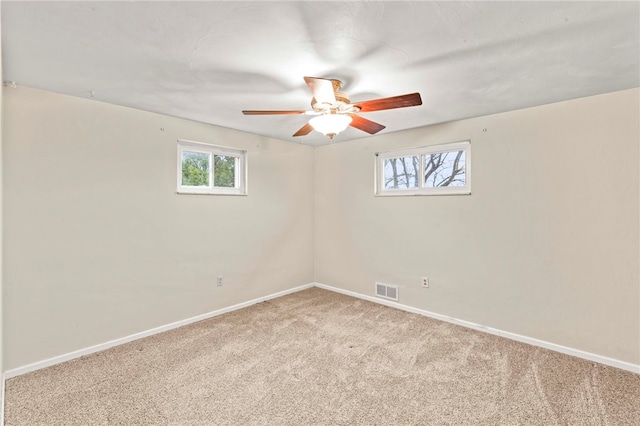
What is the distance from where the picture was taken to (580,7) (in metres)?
1.31

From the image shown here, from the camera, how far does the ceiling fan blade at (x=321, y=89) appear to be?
1.61 m

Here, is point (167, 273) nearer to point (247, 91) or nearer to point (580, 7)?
point (247, 91)

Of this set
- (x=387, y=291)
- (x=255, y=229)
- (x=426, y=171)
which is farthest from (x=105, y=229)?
(x=426, y=171)

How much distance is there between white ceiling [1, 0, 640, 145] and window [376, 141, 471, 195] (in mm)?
742

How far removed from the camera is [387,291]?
3.66 meters

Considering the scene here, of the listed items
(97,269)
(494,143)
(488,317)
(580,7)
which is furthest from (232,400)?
(494,143)

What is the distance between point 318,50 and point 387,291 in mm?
2835

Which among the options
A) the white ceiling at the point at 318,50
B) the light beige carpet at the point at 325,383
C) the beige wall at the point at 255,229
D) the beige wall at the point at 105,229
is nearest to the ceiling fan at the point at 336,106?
the white ceiling at the point at 318,50

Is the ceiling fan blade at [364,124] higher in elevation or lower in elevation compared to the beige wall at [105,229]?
higher

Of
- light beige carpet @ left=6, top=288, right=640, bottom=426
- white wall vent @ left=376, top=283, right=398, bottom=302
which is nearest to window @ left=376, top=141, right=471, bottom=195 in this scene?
white wall vent @ left=376, top=283, right=398, bottom=302

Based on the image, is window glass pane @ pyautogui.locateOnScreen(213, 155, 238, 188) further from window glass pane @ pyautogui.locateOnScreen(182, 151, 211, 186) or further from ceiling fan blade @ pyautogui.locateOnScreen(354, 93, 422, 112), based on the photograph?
ceiling fan blade @ pyautogui.locateOnScreen(354, 93, 422, 112)

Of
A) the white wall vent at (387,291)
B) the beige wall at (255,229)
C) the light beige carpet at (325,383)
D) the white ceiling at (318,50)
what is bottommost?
the light beige carpet at (325,383)

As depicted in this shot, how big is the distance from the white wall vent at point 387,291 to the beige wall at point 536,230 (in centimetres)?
10

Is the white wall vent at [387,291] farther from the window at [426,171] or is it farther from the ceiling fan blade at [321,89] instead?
the ceiling fan blade at [321,89]
